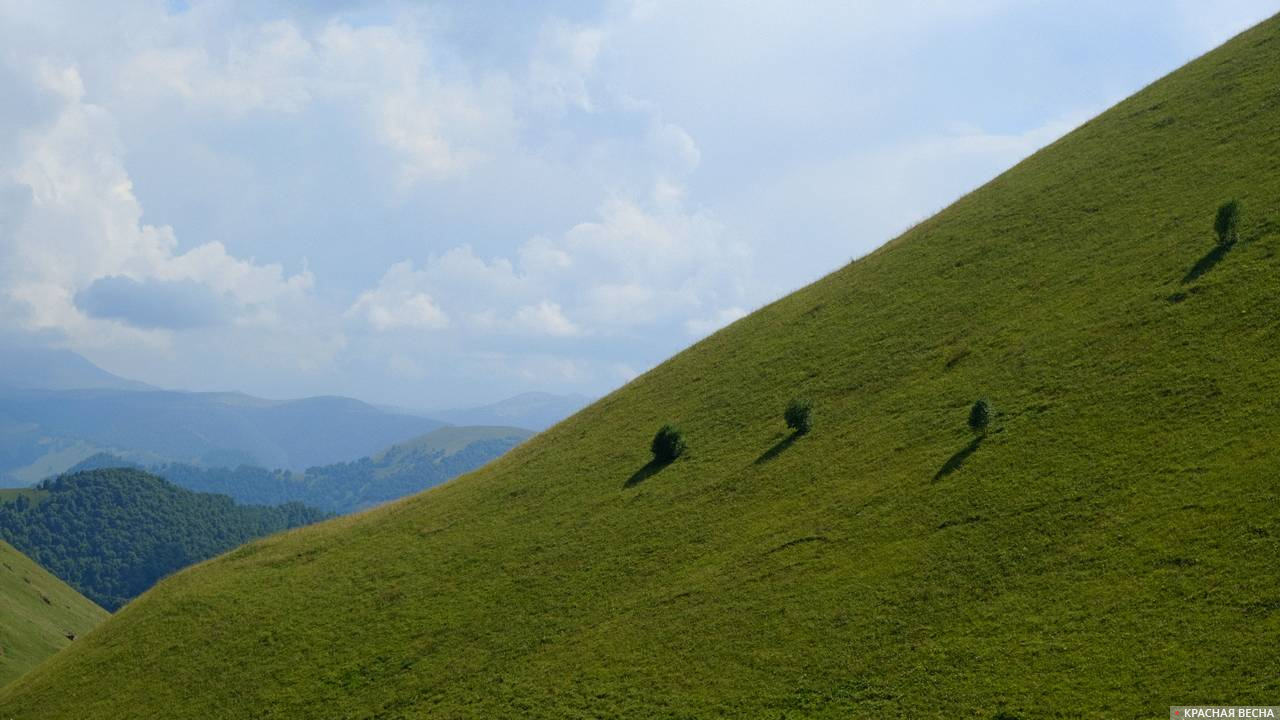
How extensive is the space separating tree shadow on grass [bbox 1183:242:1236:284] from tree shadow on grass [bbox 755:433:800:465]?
68.0 ft

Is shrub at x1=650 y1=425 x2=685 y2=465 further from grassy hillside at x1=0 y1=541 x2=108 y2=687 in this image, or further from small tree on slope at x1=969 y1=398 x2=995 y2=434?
grassy hillside at x1=0 y1=541 x2=108 y2=687

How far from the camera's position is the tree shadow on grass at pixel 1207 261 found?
135 ft

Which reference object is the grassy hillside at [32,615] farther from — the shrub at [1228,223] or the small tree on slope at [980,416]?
the shrub at [1228,223]

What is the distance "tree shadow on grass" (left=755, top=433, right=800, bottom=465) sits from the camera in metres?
45.9

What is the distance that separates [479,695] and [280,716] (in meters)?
10.4

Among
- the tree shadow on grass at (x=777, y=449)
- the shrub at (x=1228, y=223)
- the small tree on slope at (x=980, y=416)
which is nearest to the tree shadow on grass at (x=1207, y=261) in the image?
the shrub at (x=1228, y=223)

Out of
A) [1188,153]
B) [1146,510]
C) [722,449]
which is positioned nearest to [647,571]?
[722,449]

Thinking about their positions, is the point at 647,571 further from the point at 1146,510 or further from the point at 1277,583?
the point at 1277,583

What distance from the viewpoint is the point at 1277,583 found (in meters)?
23.0

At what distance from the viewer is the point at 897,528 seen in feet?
110

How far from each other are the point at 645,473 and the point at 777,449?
8.83 metres

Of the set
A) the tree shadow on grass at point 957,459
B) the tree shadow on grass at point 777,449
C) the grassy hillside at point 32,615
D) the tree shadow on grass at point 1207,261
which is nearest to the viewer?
the tree shadow on grass at point 957,459

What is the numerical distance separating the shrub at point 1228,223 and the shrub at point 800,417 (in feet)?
72.9

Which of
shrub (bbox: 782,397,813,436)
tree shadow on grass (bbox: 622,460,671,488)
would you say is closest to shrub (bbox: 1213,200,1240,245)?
shrub (bbox: 782,397,813,436)
